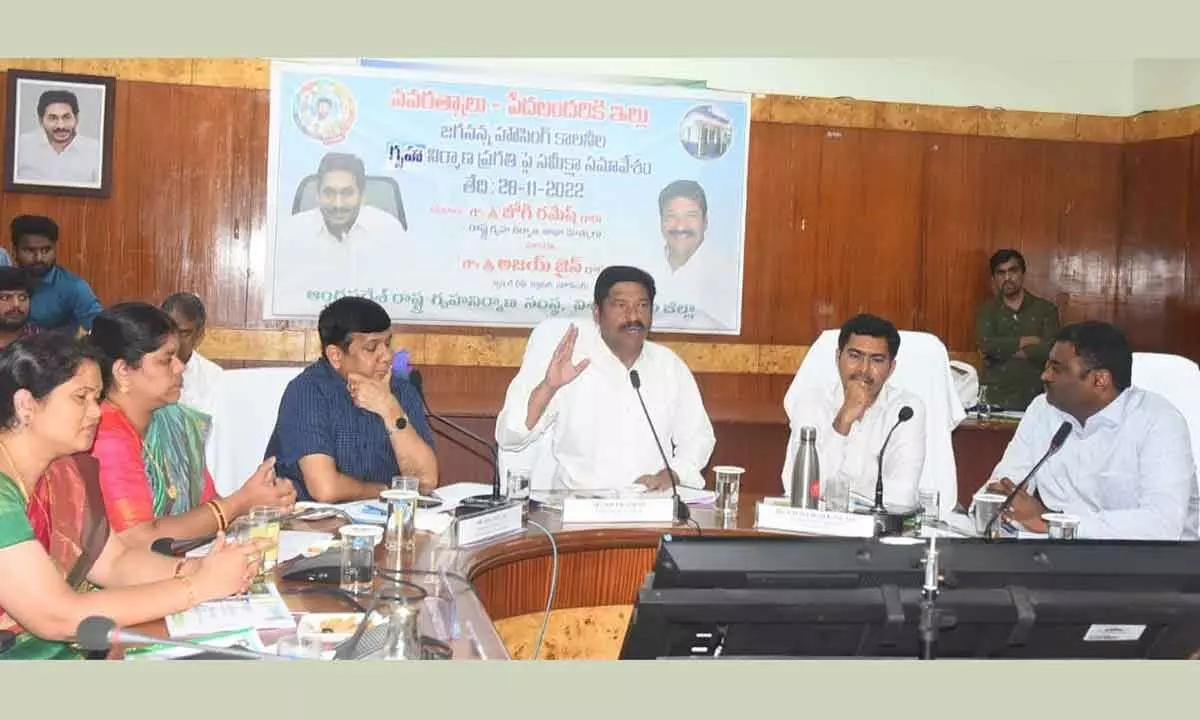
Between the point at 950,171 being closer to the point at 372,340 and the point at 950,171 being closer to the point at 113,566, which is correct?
the point at 372,340

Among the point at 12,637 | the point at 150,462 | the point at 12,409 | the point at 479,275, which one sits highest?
the point at 479,275

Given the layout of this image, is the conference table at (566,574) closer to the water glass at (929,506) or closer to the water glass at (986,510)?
the water glass at (929,506)

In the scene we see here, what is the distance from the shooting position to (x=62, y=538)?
7.07 feet

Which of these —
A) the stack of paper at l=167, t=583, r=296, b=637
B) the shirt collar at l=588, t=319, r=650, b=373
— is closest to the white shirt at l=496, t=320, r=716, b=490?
the shirt collar at l=588, t=319, r=650, b=373

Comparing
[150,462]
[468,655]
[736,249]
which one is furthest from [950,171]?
[468,655]

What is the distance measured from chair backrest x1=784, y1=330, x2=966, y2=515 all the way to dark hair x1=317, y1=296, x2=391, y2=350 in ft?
4.26

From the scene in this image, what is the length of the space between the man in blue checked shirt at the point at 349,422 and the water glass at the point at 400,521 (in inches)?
23.3

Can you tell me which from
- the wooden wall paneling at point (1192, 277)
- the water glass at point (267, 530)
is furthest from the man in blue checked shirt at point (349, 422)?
the wooden wall paneling at point (1192, 277)

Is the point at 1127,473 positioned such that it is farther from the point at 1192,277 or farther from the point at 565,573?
the point at 1192,277

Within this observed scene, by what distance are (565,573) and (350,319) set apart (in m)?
0.90

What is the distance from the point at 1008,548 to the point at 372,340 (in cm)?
192

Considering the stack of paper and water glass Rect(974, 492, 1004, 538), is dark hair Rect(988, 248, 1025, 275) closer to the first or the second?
water glass Rect(974, 492, 1004, 538)

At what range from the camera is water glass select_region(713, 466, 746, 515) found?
3.03m

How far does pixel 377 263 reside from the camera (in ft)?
→ 20.1
